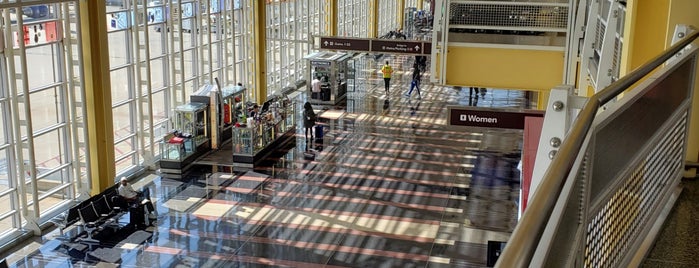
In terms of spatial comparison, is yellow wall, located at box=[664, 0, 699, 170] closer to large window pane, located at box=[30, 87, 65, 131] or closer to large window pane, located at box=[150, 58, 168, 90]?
large window pane, located at box=[30, 87, 65, 131]

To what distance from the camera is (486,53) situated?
1778 cm

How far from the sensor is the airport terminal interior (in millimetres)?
15406

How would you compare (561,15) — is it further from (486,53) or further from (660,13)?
(660,13)

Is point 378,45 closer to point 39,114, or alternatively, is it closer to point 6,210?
point 39,114

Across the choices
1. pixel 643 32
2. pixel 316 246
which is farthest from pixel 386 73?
pixel 643 32

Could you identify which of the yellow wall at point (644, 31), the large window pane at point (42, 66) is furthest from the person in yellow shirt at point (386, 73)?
the yellow wall at point (644, 31)

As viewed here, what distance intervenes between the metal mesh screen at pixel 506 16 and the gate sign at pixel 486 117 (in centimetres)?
480

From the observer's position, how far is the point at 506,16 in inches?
691

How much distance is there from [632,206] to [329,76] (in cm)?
2848

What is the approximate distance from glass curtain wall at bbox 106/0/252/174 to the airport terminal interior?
0.19 feet

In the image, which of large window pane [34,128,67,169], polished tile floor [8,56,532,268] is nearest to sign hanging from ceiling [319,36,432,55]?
polished tile floor [8,56,532,268]

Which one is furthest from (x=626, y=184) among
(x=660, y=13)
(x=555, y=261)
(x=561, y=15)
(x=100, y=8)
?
(x=100, y=8)

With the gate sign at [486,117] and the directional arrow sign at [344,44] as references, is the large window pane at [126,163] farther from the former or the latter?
the gate sign at [486,117]

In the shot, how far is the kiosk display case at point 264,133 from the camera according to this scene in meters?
22.2
